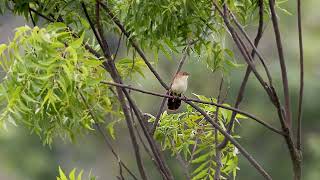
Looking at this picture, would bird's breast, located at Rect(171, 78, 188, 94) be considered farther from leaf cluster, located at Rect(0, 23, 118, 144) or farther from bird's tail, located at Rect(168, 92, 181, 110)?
A: leaf cluster, located at Rect(0, 23, 118, 144)

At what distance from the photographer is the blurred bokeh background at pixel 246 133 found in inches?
386

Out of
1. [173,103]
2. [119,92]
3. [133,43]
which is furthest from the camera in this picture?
[173,103]

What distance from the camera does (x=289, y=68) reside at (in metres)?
10.0

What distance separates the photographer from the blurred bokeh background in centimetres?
980

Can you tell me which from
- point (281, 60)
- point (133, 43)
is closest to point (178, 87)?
point (133, 43)

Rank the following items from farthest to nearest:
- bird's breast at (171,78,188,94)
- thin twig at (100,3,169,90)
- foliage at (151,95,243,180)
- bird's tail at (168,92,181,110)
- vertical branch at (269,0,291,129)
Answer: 1. bird's breast at (171,78,188,94)
2. bird's tail at (168,92,181,110)
3. foliage at (151,95,243,180)
4. thin twig at (100,3,169,90)
5. vertical branch at (269,0,291,129)

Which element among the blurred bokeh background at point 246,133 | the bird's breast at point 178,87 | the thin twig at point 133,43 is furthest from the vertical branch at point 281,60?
the blurred bokeh background at point 246,133

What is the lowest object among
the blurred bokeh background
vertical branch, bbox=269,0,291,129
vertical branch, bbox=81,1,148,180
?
the blurred bokeh background

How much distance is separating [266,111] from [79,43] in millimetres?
7602

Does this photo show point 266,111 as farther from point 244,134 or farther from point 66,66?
point 66,66

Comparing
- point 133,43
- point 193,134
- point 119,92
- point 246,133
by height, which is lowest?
point 246,133

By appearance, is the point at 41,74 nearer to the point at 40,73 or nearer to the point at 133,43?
the point at 40,73

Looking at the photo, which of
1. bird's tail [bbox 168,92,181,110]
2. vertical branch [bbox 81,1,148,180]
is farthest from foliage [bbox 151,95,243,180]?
vertical branch [bbox 81,1,148,180]

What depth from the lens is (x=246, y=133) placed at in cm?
1020
